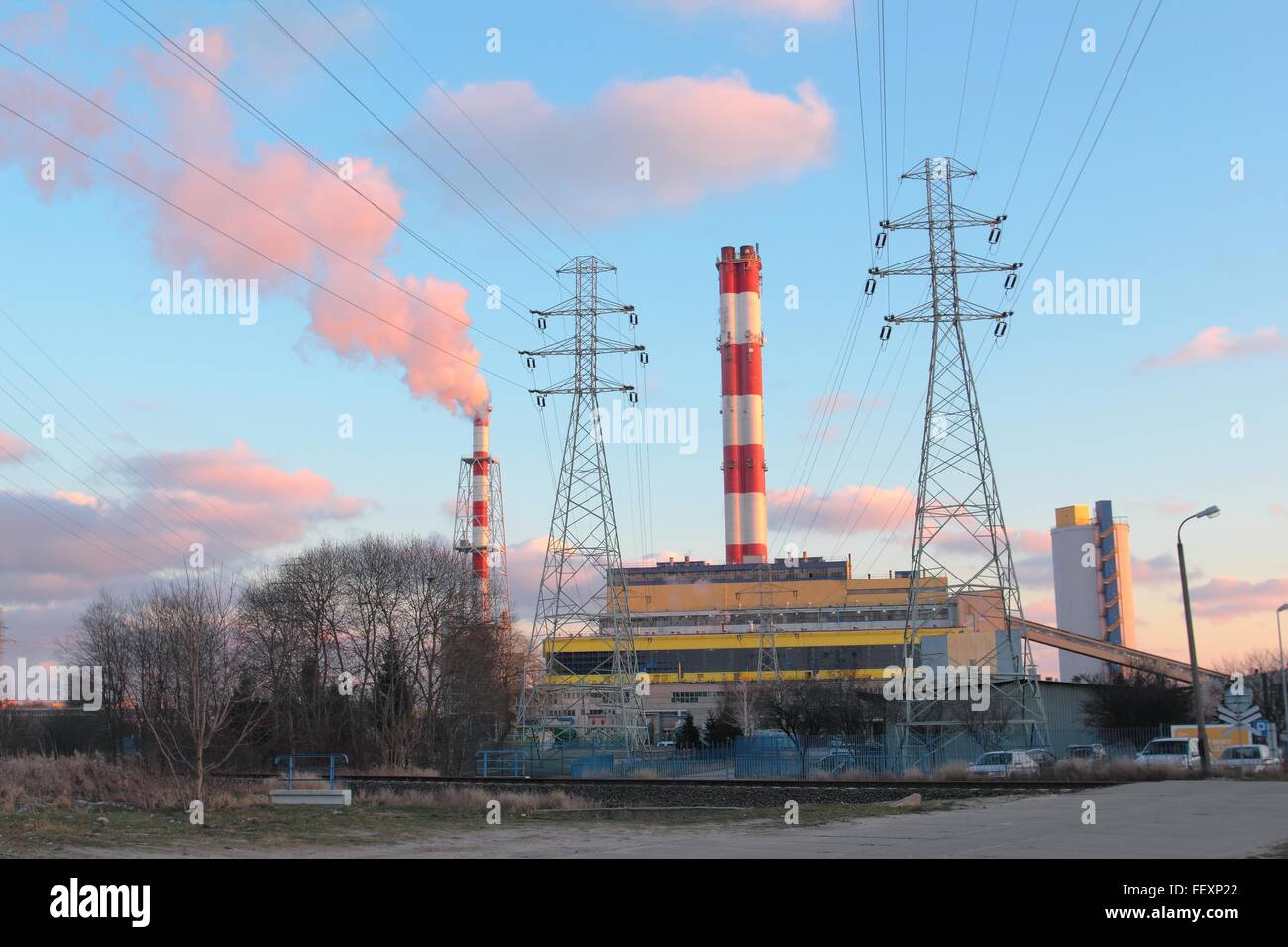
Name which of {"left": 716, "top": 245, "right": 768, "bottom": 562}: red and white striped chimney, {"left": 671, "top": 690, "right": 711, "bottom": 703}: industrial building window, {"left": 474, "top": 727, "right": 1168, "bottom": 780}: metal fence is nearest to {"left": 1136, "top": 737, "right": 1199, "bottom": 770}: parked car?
{"left": 474, "top": 727, "right": 1168, "bottom": 780}: metal fence

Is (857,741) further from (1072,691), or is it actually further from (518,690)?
(518,690)

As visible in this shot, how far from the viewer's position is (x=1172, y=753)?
4034 centimetres

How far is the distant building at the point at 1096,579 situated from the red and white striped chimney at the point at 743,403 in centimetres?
4698

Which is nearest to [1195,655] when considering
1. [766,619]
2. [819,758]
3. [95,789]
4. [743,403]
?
[819,758]

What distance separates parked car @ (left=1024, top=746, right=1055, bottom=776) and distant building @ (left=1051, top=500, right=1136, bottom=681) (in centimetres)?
9333

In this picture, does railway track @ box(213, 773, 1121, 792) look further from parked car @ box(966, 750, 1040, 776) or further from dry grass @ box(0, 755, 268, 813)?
dry grass @ box(0, 755, 268, 813)

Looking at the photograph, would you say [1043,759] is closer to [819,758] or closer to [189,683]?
[819,758]

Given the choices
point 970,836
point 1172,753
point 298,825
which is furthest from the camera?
point 1172,753

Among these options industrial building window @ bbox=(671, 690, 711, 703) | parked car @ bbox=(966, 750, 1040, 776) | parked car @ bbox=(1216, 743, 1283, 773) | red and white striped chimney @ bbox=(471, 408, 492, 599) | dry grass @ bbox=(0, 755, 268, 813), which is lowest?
industrial building window @ bbox=(671, 690, 711, 703)

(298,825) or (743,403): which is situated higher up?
(743,403)

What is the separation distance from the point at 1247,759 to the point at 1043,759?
6105 mm

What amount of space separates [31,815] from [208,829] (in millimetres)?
3669

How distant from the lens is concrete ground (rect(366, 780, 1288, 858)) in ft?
49.5
